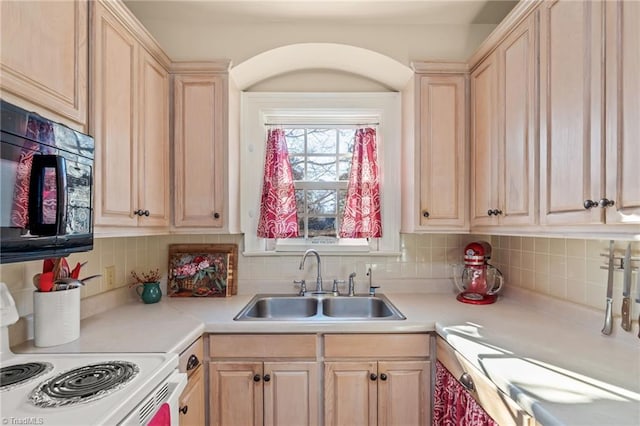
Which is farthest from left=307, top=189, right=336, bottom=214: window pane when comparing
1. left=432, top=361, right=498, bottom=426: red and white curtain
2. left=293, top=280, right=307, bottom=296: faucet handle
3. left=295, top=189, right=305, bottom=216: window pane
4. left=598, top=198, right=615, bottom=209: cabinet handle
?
left=598, top=198, right=615, bottom=209: cabinet handle

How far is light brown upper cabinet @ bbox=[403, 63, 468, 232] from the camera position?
1896 millimetres

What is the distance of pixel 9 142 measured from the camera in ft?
2.86

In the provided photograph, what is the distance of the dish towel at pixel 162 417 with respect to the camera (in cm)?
94

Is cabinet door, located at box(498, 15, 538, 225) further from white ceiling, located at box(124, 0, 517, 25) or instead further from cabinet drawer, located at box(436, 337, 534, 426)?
cabinet drawer, located at box(436, 337, 534, 426)

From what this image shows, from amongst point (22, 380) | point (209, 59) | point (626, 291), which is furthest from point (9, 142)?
point (626, 291)

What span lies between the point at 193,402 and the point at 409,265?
147cm

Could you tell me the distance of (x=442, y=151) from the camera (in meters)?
→ 1.90

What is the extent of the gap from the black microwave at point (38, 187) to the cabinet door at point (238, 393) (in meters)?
0.85

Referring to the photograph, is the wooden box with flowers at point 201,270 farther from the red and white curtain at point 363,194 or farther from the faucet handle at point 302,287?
the red and white curtain at point 363,194

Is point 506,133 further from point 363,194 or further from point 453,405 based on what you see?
point 453,405

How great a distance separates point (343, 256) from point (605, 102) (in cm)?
154

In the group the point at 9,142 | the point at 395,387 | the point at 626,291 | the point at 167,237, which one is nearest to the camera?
the point at 9,142

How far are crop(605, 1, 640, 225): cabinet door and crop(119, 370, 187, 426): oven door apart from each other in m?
1.47

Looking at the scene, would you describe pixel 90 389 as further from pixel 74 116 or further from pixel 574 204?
pixel 574 204
